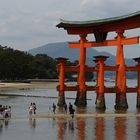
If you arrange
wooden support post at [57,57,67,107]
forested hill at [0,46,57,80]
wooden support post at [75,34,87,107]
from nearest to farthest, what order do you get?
wooden support post at [57,57,67,107]
wooden support post at [75,34,87,107]
forested hill at [0,46,57,80]

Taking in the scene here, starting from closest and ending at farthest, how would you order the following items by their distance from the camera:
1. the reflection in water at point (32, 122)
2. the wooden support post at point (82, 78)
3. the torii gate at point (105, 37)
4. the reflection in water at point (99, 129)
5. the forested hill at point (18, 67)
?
1. the reflection in water at point (99, 129)
2. the reflection in water at point (32, 122)
3. the torii gate at point (105, 37)
4. the wooden support post at point (82, 78)
5. the forested hill at point (18, 67)

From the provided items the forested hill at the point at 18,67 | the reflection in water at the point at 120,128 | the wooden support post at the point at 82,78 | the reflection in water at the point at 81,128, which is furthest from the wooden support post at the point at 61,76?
the forested hill at the point at 18,67

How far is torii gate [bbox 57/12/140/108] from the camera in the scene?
1863 inches

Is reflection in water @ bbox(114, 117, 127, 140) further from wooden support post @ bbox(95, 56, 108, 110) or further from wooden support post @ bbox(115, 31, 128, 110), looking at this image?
wooden support post @ bbox(95, 56, 108, 110)

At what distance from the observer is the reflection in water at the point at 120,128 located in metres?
29.1

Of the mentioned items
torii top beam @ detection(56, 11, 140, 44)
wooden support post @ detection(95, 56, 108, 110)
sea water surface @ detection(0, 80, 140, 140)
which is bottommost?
sea water surface @ detection(0, 80, 140, 140)

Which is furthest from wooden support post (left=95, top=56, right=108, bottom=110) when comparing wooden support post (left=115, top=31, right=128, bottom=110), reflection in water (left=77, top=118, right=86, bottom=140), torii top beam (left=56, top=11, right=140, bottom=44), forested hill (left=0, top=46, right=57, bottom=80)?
forested hill (left=0, top=46, right=57, bottom=80)

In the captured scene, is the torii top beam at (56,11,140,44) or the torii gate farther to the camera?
the torii gate

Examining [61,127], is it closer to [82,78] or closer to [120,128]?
[120,128]

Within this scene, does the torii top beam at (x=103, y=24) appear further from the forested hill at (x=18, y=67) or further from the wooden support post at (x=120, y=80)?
the forested hill at (x=18, y=67)

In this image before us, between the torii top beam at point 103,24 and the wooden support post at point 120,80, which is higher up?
the torii top beam at point 103,24

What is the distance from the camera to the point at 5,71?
13450 centimetres

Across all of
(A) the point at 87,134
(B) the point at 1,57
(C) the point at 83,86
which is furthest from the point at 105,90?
(B) the point at 1,57

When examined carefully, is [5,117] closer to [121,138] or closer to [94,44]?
[121,138]
